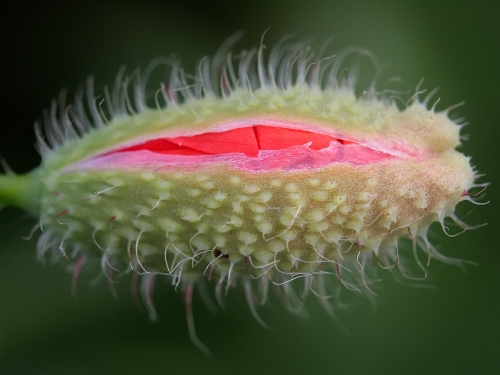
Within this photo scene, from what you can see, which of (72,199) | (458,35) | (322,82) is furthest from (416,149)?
(458,35)

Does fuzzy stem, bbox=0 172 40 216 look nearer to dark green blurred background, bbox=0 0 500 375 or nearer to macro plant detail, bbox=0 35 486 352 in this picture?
macro plant detail, bbox=0 35 486 352

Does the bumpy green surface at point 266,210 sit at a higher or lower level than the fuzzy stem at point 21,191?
lower

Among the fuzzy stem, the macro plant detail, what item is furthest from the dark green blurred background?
the macro plant detail

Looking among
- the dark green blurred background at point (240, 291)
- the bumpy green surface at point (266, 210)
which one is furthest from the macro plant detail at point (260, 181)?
the dark green blurred background at point (240, 291)

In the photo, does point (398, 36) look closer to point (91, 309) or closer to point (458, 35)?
point (458, 35)

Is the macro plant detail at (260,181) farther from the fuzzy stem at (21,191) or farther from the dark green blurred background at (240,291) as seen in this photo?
the dark green blurred background at (240,291)

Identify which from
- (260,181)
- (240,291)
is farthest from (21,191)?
(240,291)
